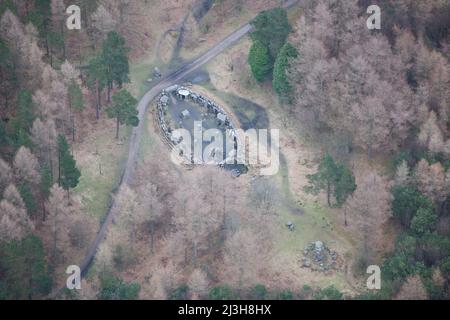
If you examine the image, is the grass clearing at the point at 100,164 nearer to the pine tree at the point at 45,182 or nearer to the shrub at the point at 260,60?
the pine tree at the point at 45,182

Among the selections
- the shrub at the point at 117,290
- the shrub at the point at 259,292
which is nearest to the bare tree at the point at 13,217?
the shrub at the point at 117,290

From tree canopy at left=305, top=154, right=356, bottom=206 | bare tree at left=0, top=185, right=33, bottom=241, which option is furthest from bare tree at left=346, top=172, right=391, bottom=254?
bare tree at left=0, top=185, right=33, bottom=241

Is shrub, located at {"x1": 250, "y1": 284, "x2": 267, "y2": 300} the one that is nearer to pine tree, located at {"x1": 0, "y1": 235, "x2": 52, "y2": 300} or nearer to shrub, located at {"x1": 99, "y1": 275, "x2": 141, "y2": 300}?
shrub, located at {"x1": 99, "y1": 275, "x2": 141, "y2": 300}

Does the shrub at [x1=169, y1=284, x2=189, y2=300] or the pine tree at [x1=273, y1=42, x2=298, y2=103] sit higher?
the pine tree at [x1=273, y1=42, x2=298, y2=103]

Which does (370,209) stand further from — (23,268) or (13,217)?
(13,217)

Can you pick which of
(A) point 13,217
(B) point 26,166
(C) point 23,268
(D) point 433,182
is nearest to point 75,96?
(B) point 26,166

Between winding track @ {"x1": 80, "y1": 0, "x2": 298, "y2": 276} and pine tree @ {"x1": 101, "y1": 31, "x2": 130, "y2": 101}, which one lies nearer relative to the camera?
winding track @ {"x1": 80, "y1": 0, "x2": 298, "y2": 276}

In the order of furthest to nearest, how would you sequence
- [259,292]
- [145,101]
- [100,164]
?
[145,101], [100,164], [259,292]
